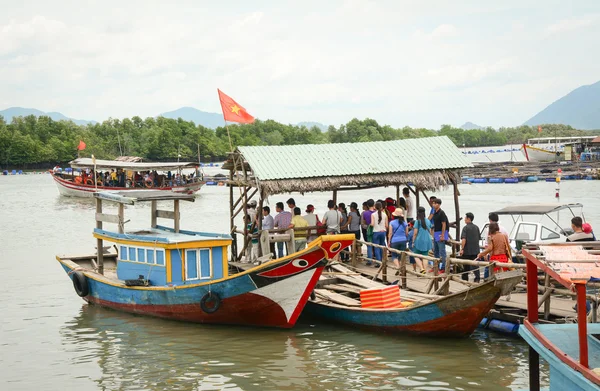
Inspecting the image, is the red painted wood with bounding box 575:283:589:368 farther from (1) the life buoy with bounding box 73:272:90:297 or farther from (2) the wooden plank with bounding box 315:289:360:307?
(1) the life buoy with bounding box 73:272:90:297

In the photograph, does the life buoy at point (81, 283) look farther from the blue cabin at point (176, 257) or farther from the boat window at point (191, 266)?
the boat window at point (191, 266)

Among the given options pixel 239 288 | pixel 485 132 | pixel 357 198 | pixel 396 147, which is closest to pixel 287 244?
pixel 239 288

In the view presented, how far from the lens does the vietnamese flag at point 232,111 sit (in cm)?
1856

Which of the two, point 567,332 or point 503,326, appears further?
point 503,326

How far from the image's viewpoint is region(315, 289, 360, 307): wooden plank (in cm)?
1369

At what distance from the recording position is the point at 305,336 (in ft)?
44.3

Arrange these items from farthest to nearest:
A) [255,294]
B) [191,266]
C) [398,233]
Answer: [398,233] → [191,266] → [255,294]

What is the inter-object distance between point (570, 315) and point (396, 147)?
7.87 meters

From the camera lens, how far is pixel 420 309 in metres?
12.1

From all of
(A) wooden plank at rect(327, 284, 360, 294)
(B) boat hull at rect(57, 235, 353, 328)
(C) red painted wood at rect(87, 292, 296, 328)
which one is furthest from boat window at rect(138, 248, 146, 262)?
(A) wooden plank at rect(327, 284, 360, 294)

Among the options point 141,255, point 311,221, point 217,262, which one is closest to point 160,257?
point 141,255

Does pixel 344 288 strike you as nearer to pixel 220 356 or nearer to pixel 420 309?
pixel 420 309

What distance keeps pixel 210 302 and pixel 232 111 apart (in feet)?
21.5

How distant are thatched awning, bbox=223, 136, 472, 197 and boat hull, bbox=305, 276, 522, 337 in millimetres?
3737
